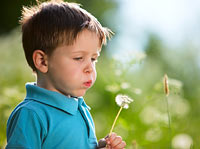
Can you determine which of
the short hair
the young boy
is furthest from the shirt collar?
the short hair

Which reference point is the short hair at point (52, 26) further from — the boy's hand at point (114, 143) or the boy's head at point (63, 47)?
the boy's hand at point (114, 143)

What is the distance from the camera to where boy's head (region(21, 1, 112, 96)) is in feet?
4.93

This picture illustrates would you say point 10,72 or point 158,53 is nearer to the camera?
point 10,72

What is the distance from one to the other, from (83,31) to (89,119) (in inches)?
15.9

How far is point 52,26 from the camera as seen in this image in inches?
60.2

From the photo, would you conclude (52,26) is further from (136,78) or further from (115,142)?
(136,78)

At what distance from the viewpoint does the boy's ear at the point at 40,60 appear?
1535mm

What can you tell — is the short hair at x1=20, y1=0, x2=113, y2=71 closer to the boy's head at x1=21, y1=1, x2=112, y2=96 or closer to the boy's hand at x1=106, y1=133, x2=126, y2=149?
the boy's head at x1=21, y1=1, x2=112, y2=96

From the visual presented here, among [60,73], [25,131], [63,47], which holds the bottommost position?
[25,131]

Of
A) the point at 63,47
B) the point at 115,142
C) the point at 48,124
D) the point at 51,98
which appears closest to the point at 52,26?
the point at 63,47

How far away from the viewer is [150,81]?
364cm

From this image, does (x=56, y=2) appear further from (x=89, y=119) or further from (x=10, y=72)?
(x=10, y=72)

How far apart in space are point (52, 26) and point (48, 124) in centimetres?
39

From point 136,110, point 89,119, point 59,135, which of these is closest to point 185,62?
point 136,110
